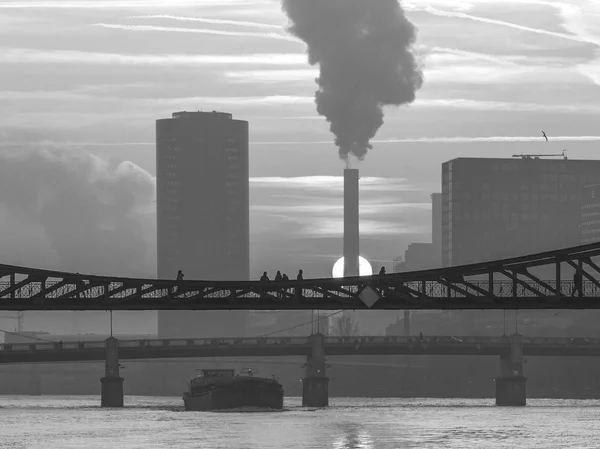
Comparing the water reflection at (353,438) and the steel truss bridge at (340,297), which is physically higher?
the steel truss bridge at (340,297)

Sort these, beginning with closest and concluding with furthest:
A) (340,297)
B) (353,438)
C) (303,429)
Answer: (340,297)
(353,438)
(303,429)

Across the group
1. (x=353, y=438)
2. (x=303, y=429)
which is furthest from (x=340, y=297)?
(x=303, y=429)

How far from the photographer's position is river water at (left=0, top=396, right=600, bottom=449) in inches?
4973

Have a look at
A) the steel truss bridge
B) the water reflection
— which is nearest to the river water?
the water reflection

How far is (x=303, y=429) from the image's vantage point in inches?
5787

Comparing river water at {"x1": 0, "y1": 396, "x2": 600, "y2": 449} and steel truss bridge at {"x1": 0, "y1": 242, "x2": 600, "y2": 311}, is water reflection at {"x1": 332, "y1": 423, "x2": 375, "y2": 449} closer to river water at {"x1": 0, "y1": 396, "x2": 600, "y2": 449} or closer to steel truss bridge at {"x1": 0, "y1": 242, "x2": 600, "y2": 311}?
river water at {"x1": 0, "y1": 396, "x2": 600, "y2": 449}

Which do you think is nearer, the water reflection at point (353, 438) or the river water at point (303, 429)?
the water reflection at point (353, 438)

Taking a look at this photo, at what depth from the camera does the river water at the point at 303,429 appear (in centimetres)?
12631

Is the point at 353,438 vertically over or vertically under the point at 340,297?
under

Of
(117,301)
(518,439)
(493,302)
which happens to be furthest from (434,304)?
(117,301)

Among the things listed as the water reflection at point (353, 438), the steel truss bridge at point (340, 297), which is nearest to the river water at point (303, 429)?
the water reflection at point (353, 438)

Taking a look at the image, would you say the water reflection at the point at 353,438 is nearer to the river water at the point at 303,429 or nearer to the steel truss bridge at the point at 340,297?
the river water at the point at 303,429

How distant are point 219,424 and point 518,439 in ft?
116

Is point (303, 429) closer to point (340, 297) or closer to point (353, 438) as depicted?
point (353, 438)
